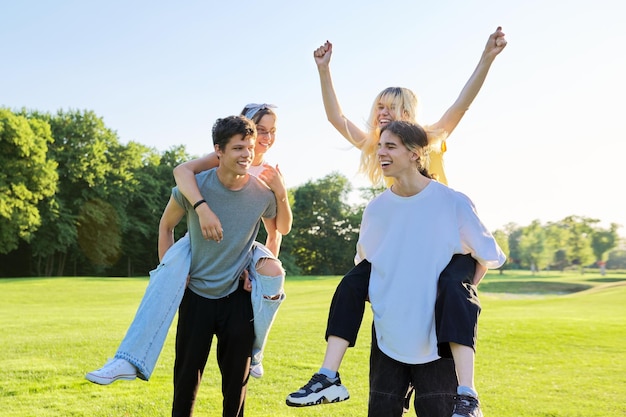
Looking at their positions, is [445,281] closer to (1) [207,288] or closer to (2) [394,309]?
(2) [394,309]

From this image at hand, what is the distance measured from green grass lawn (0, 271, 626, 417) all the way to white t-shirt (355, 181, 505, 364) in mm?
2800

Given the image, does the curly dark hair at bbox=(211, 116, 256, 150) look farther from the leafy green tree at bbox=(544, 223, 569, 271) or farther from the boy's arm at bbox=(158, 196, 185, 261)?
the leafy green tree at bbox=(544, 223, 569, 271)

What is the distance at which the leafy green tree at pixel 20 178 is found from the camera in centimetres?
3434

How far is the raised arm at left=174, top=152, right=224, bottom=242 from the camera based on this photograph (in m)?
3.50

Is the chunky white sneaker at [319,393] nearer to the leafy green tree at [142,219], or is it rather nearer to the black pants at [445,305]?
the black pants at [445,305]

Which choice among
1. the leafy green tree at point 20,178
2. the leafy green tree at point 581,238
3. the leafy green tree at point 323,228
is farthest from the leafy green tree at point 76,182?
the leafy green tree at point 581,238

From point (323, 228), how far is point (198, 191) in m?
57.2

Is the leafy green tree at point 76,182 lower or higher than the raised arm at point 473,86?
higher

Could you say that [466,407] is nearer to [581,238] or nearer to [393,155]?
[393,155]

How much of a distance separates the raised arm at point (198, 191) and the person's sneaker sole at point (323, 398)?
1058mm

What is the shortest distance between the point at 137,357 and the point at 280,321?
1044 cm

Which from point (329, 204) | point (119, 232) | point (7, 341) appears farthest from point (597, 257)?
point (7, 341)

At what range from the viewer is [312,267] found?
59875 mm

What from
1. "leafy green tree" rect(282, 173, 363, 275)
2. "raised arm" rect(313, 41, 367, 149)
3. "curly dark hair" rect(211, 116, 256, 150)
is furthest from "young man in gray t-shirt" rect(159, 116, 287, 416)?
"leafy green tree" rect(282, 173, 363, 275)
